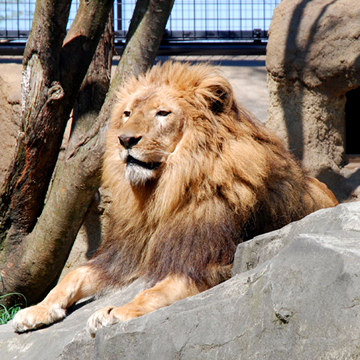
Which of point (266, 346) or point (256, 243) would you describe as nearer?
point (266, 346)

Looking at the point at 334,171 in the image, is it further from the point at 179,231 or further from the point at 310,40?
the point at 179,231

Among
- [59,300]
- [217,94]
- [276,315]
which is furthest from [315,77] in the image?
[276,315]

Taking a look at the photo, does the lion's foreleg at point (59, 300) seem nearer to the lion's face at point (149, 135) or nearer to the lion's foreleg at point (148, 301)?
the lion's foreleg at point (148, 301)

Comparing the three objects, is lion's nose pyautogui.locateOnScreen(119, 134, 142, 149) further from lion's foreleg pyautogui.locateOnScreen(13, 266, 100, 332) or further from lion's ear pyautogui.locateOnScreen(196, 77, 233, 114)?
lion's foreleg pyautogui.locateOnScreen(13, 266, 100, 332)

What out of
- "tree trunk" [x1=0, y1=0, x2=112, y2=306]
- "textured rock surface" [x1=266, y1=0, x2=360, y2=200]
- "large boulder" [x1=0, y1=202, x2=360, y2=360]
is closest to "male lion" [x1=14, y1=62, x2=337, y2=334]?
"large boulder" [x1=0, y1=202, x2=360, y2=360]

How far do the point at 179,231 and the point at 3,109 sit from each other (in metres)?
3.99

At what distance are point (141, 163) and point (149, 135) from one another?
17 cm

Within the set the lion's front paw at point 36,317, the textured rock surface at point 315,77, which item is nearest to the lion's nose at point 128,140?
the lion's front paw at point 36,317

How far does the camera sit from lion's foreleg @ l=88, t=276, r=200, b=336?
2434mm

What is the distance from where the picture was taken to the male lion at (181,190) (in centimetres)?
287

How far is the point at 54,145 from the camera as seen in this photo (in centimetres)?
459

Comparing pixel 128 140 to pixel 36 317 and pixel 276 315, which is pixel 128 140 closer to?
pixel 36 317

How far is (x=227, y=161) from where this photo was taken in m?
3.00

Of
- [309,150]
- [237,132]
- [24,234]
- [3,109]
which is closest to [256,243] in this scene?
[237,132]
